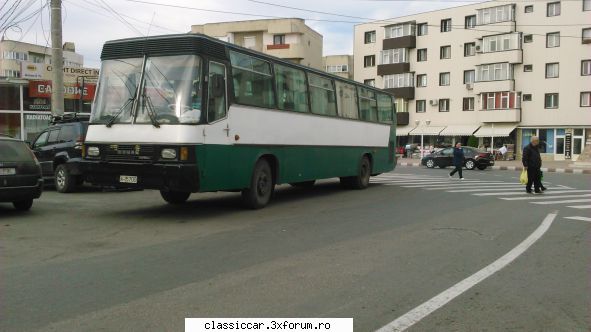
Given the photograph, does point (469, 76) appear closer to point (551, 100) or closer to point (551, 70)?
point (551, 70)

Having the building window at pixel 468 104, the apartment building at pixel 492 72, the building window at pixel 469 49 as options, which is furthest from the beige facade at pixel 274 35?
the building window at pixel 468 104

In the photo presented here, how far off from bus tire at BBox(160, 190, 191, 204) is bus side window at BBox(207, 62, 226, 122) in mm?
2870

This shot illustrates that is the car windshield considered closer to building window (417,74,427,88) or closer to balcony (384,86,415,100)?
balcony (384,86,415,100)

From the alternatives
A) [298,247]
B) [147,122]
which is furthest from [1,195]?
[298,247]

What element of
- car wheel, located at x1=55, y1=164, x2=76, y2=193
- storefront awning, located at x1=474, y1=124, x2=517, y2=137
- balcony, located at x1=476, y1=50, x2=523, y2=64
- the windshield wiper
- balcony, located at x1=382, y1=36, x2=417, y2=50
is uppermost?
balcony, located at x1=382, y1=36, x2=417, y2=50

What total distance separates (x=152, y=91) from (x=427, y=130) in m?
52.9

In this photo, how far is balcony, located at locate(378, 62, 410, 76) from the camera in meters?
61.9

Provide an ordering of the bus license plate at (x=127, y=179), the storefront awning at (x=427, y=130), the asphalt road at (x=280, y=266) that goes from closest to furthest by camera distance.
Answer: the asphalt road at (x=280, y=266) → the bus license plate at (x=127, y=179) → the storefront awning at (x=427, y=130)

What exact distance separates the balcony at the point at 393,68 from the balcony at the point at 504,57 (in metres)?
9.11

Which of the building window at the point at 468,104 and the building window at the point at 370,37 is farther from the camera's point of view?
the building window at the point at 370,37

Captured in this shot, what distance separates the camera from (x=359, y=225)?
395 inches

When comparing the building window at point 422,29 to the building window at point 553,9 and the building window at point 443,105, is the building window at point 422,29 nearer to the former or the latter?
the building window at point 443,105

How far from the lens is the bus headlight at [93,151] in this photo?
405 inches

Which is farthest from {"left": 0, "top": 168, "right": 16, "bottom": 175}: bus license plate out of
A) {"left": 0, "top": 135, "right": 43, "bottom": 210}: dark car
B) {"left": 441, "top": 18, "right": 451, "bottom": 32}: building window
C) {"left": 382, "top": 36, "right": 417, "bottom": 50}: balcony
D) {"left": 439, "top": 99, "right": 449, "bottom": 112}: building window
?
{"left": 382, "top": 36, "right": 417, "bottom": 50}: balcony
